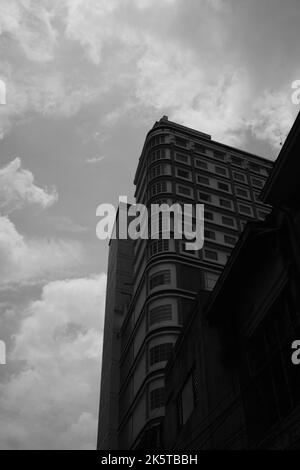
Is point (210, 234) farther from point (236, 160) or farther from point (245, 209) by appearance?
point (236, 160)

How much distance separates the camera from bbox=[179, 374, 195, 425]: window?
20.5m

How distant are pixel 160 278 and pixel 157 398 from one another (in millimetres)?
13781

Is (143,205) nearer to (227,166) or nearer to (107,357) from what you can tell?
(227,166)

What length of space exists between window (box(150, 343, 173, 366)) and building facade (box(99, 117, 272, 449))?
0.31ft

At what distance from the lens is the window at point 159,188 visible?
59.2m

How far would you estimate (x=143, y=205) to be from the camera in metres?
62.2

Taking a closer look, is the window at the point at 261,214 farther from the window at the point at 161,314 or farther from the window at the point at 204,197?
the window at the point at 161,314

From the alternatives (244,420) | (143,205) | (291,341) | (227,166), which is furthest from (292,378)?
(227,166)

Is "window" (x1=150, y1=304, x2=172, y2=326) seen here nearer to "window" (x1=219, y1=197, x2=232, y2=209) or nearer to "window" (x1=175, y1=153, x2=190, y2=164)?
"window" (x1=219, y1=197, x2=232, y2=209)

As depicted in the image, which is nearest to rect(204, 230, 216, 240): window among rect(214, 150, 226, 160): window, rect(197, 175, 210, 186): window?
rect(197, 175, 210, 186): window

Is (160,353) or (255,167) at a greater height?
(255,167)

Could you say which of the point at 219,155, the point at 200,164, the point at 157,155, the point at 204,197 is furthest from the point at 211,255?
the point at 219,155

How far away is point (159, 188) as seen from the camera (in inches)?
2352
